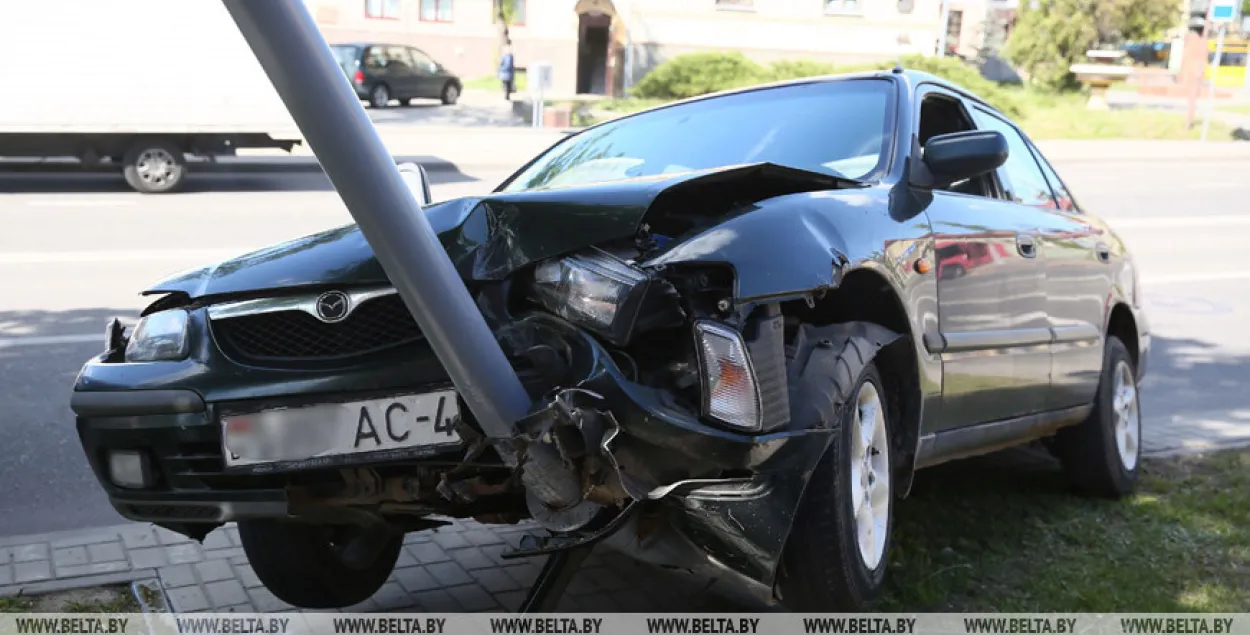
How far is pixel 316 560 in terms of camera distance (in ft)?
12.2

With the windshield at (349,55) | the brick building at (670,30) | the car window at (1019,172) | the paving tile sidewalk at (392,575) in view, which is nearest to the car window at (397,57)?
the windshield at (349,55)

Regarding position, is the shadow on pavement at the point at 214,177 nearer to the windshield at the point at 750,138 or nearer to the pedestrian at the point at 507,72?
the windshield at the point at 750,138

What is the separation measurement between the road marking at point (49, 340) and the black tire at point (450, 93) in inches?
1053

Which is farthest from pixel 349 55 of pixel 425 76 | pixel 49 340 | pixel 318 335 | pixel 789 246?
pixel 789 246

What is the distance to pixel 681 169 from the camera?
13.5ft

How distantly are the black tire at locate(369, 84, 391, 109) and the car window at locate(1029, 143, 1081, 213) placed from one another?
27.5 metres

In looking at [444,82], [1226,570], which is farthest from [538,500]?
[444,82]

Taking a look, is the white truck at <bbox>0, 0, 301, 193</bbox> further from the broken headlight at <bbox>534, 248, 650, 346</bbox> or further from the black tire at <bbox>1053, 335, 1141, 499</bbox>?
the broken headlight at <bbox>534, 248, 650, 346</bbox>

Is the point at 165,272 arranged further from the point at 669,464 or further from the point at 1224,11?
the point at 1224,11

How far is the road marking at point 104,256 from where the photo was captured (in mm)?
10288

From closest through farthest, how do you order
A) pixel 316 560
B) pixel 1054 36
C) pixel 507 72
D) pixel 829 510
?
pixel 829 510 < pixel 316 560 < pixel 507 72 < pixel 1054 36

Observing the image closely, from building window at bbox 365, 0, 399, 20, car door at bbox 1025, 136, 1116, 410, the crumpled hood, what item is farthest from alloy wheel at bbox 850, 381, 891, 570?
building window at bbox 365, 0, 399, 20

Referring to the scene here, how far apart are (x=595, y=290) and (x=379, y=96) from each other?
1188 inches

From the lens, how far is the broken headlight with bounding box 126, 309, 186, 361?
3.09 meters
